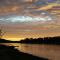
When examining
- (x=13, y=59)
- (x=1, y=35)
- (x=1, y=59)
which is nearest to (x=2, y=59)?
(x=1, y=59)

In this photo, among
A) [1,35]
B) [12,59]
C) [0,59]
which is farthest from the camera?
[1,35]

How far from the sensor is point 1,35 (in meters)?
103

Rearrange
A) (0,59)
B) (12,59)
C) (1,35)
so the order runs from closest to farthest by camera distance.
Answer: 1. (0,59)
2. (12,59)
3. (1,35)

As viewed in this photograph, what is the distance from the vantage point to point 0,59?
113 feet

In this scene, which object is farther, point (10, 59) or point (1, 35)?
point (1, 35)

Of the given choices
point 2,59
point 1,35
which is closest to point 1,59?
point 2,59

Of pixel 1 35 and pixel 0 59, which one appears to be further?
pixel 1 35

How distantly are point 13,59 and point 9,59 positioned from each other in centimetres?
84

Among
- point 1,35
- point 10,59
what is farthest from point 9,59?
point 1,35

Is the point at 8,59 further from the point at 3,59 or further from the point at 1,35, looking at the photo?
the point at 1,35

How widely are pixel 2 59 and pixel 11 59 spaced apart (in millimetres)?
2155

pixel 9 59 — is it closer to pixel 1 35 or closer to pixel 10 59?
pixel 10 59

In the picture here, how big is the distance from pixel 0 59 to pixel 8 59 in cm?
226

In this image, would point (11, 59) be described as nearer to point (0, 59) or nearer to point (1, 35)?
point (0, 59)
